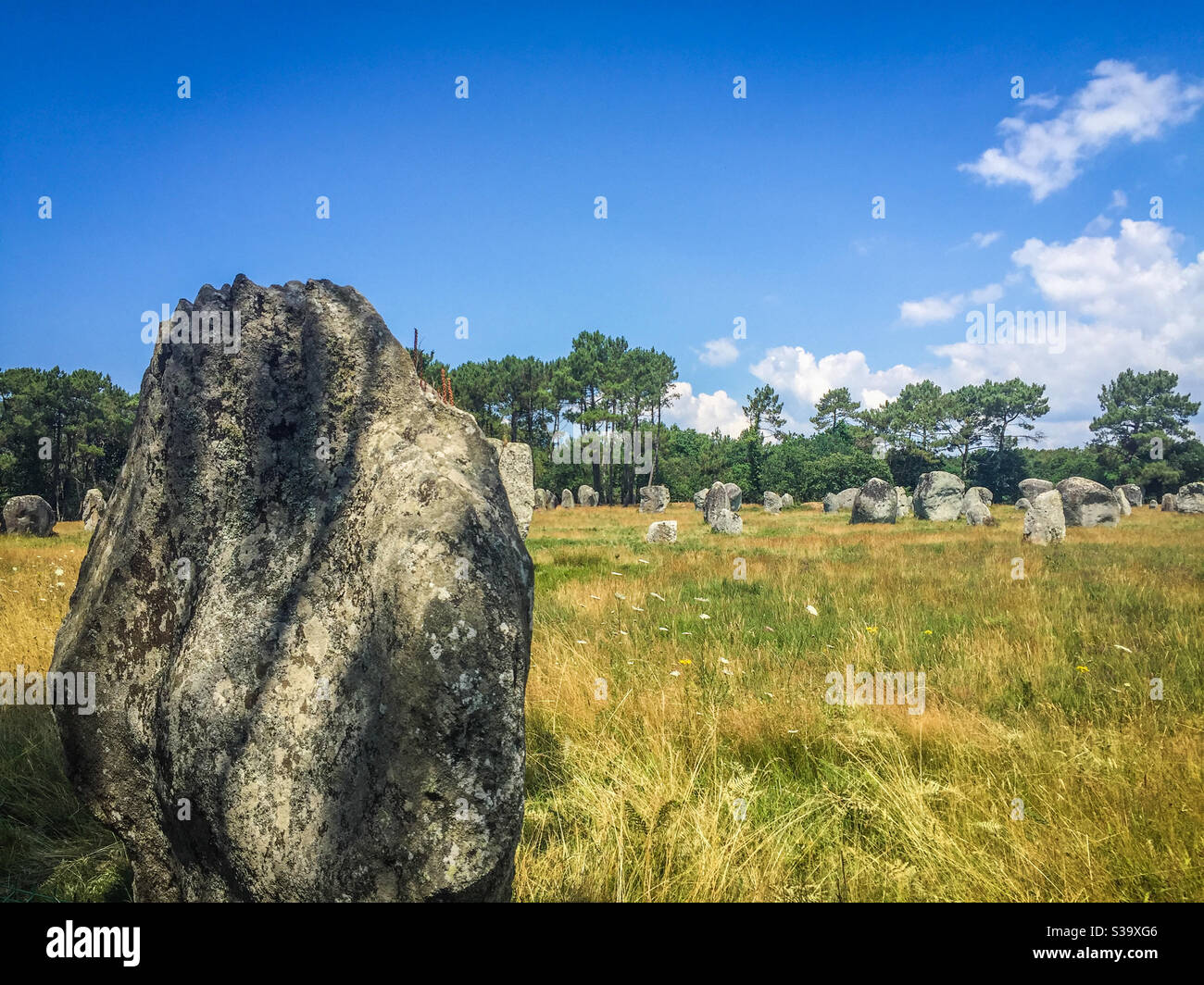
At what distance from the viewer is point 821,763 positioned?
13.4 feet

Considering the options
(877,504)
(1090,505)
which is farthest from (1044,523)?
(1090,505)

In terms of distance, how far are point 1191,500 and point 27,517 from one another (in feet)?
194

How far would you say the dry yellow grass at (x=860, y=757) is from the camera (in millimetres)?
2971

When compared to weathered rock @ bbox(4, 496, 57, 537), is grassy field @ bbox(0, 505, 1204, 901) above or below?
below

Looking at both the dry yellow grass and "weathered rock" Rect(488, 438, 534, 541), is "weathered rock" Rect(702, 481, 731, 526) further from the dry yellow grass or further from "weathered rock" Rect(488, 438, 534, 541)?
the dry yellow grass

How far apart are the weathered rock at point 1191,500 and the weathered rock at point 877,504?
22.1 m

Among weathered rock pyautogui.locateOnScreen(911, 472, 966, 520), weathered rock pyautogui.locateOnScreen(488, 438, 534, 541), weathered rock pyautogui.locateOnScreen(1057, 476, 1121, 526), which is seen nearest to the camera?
weathered rock pyautogui.locateOnScreen(488, 438, 534, 541)

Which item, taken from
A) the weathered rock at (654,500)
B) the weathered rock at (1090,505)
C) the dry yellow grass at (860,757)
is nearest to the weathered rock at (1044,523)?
the weathered rock at (1090,505)

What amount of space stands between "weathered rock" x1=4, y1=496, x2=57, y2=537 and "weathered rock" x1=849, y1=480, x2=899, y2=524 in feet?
113

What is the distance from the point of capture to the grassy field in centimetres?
298

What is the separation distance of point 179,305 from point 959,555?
52.6 ft

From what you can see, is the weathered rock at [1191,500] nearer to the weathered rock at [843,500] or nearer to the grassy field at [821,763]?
the weathered rock at [843,500]

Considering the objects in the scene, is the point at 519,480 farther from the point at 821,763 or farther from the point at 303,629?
the point at 303,629

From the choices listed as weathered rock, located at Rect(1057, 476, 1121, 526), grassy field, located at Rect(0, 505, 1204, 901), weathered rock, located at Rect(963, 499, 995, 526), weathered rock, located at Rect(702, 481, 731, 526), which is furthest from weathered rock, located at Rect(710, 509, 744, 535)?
grassy field, located at Rect(0, 505, 1204, 901)
